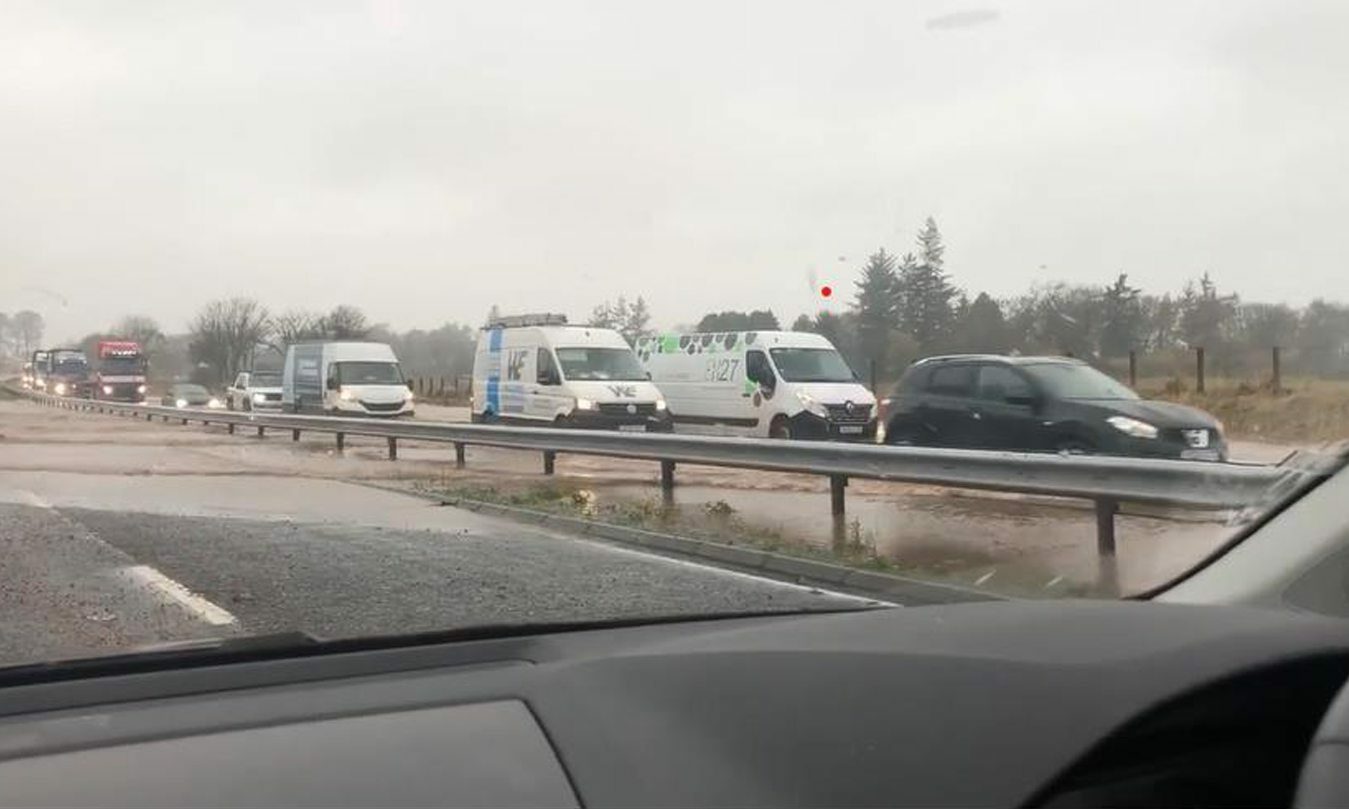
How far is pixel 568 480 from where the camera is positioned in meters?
10.8

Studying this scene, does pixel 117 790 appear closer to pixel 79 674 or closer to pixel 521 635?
pixel 79 674

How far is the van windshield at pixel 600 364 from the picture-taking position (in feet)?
54.9

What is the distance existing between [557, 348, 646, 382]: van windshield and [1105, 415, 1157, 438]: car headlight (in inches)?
440

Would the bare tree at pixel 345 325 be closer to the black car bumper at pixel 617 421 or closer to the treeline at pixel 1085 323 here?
the treeline at pixel 1085 323

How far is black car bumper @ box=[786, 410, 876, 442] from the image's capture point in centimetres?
980

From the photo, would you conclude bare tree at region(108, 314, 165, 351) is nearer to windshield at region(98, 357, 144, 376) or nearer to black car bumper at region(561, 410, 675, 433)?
windshield at region(98, 357, 144, 376)

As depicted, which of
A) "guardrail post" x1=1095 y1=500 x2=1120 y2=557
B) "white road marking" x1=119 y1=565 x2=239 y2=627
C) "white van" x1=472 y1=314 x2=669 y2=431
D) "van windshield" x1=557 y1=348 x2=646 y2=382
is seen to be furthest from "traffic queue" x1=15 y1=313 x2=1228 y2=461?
Result: "van windshield" x1=557 y1=348 x2=646 y2=382

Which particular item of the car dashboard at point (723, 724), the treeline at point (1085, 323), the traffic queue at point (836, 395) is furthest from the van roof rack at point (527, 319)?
the car dashboard at point (723, 724)

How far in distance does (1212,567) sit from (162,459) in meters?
6.82

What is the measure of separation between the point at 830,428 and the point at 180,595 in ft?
25.2

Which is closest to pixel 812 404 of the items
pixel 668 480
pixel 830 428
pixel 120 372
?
pixel 830 428

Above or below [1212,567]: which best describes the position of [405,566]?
below

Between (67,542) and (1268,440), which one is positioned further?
(67,542)

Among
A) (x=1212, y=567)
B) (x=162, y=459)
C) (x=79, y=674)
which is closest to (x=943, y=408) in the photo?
(x=1212, y=567)
